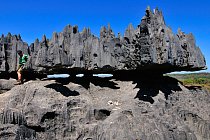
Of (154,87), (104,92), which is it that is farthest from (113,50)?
(154,87)

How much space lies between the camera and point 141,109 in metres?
10.8

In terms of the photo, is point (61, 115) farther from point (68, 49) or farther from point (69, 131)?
point (68, 49)

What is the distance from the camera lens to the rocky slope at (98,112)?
33.0 ft

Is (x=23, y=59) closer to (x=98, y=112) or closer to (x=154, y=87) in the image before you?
(x=98, y=112)

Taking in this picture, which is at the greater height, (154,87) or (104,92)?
(154,87)

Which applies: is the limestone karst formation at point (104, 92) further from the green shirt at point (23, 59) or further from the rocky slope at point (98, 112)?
the green shirt at point (23, 59)

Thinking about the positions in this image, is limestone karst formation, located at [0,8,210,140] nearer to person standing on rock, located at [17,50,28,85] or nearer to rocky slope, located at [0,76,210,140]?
rocky slope, located at [0,76,210,140]

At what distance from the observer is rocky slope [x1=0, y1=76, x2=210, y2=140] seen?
10070 millimetres

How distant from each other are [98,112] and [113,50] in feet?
8.60

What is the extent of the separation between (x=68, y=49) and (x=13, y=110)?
3.12m

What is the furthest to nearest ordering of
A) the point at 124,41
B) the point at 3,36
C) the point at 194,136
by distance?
the point at 3,36 → the point at 124,41 → the point at 194,136

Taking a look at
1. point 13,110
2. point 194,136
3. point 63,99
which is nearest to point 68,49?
point 63,99

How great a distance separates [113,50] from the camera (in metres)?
11.7

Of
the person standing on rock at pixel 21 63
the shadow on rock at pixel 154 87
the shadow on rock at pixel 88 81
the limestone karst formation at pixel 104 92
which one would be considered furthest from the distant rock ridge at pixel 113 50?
the shadow on rock at pixel 154 87
